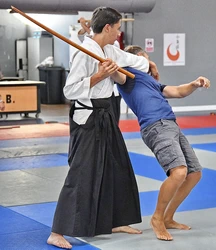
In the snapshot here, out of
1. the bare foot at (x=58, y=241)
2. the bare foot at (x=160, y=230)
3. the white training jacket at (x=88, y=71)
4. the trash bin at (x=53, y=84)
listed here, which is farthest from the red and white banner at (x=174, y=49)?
the bare foot at (x=58, y=241)

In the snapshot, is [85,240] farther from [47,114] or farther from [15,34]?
[15,34]

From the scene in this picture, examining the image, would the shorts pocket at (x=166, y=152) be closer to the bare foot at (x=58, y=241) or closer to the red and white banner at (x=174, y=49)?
the bare foot at (x=58, y=241)

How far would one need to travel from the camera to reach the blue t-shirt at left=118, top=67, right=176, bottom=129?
18.1ft

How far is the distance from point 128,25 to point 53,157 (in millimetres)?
8689

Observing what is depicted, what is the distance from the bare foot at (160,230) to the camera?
17.7 ft

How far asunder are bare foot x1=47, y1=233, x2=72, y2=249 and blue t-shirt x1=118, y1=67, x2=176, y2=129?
1230 millimetres

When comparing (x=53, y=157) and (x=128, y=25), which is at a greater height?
(x=128, y=25)

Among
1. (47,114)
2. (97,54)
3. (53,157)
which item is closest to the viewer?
(97,54)

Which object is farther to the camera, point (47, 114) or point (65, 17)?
point (65, 17)

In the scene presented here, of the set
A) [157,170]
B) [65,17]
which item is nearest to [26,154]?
[157,170]

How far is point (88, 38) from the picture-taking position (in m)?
5.39

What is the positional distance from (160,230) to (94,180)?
0.77 meters

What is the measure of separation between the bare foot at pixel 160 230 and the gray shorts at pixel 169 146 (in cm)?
45

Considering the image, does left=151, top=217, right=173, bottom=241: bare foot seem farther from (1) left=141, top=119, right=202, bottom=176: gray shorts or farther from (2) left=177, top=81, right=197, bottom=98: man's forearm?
(2) left=177, top=81, right=197, bottom=98: man's forearm
